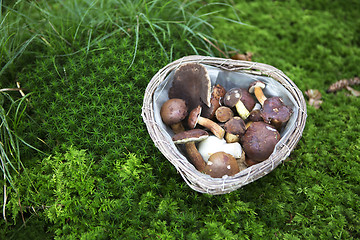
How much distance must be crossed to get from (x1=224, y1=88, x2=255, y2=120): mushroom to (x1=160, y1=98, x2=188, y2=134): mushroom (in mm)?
502

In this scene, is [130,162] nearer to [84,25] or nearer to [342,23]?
[84,25]

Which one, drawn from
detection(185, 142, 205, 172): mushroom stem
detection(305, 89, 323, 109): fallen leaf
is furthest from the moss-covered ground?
detection(185, 142, 205, 172): mushroom stem

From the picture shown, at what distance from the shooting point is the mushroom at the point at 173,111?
308 cm

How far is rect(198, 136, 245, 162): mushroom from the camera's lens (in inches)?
118

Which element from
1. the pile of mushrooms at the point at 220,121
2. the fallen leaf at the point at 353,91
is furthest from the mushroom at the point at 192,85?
the fallen leaf at the point at 353,91

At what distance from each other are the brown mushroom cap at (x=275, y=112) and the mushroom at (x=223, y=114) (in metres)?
0.36

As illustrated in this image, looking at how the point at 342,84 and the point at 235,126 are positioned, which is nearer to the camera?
the point at 235,126

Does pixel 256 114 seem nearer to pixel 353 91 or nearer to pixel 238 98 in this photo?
pixel 238 98

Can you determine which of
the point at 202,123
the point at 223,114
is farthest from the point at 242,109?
the point at 202,123

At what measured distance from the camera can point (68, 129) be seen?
329cm

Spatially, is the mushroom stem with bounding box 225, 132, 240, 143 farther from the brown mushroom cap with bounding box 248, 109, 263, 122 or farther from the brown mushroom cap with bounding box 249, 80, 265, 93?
the brown mushroom cap with bounding box 249, 80, 265, 93

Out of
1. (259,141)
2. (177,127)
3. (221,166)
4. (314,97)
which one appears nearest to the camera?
(221,166)

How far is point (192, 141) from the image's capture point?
2953mm

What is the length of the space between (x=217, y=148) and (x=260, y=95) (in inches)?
33.0
